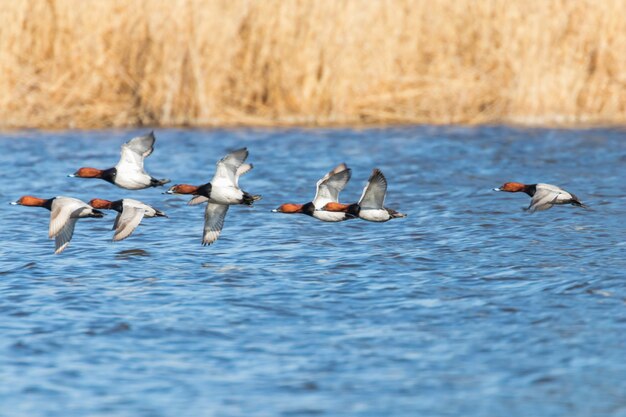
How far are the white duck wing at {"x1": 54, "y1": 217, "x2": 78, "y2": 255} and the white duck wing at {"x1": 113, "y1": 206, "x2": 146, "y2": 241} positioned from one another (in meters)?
0.51

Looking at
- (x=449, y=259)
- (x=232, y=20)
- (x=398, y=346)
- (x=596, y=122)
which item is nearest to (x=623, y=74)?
(x=596, y=122)

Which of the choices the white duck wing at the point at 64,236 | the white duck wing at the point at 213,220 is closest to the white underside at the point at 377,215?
the white duck wing at the point at 213,220

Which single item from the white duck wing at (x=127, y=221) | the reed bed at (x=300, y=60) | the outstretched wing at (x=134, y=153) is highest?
the reed bed at (x=300, y=60)

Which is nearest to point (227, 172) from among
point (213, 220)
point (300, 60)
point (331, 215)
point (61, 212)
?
point (213, 220)

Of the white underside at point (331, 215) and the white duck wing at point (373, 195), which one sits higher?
the white duck wing at point (373, 195)

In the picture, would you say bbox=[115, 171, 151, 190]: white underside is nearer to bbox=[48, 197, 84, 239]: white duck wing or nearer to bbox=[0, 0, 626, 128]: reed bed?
bbox=[48, 197, 84, 239]: white duck wing

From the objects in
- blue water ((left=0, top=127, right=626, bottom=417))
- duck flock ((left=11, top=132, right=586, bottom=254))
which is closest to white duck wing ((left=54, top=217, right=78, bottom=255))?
duck flock ((left=11, top=132, right=586, bottom=254))

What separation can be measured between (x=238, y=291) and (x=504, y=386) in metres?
3.48

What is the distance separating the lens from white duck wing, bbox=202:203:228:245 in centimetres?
1248

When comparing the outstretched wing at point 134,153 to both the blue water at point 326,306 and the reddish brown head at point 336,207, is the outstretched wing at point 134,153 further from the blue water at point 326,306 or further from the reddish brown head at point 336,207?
the reddish brown head at point 336,207

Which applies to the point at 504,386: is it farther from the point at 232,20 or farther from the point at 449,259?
the point at 232,20

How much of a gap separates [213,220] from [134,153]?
1079 millimetres

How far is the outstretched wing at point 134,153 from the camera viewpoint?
12312mm

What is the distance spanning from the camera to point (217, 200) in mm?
12148
